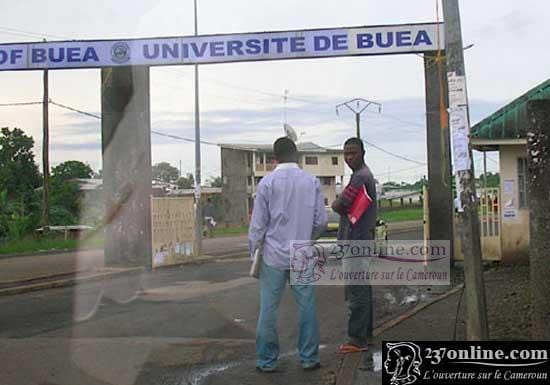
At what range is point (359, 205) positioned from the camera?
22.9ft

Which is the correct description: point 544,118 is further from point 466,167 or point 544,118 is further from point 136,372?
point 136,372

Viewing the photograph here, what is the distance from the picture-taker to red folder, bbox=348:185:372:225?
22.9 ft

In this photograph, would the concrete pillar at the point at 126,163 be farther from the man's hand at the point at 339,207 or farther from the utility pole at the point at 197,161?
the man's hand at the point at 339,207

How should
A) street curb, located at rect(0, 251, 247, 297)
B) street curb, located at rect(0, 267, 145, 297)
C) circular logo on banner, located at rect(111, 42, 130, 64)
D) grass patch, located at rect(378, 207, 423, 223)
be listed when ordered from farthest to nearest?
grass patch, located at rect(378, 207, 423, 223) < circular logo on banner, located at rect(111, 42, 130, 64) < street curb, located at rect(0, 251, 247, 297) < street curb, located at rect(0, 267, 145, 297)

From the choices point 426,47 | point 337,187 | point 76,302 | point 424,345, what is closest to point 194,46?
point 426,47

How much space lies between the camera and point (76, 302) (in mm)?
11625

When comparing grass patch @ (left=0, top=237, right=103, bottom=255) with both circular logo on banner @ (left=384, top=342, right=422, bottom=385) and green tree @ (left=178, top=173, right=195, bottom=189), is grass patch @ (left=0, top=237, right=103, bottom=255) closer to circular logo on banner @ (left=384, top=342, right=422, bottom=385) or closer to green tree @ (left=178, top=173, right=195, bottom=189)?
circular logo on banner @ (left=384, top=342, right=422, bottom=385)

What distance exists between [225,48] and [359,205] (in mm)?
9122

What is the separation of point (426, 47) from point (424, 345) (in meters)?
10.5

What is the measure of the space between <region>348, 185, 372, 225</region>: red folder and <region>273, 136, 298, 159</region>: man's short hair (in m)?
0.78

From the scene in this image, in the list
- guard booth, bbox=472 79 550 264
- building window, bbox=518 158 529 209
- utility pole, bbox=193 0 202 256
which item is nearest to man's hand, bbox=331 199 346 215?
guard booth, bbox=472 79 550 264

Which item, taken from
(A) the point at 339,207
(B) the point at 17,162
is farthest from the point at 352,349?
(B) the point at 17,162

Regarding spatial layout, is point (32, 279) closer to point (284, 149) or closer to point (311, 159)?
point (284, 149)

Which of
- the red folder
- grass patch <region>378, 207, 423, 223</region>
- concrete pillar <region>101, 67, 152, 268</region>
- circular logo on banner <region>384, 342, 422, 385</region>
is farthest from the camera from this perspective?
grass patch <region>378, 207, 423, 223</region>
